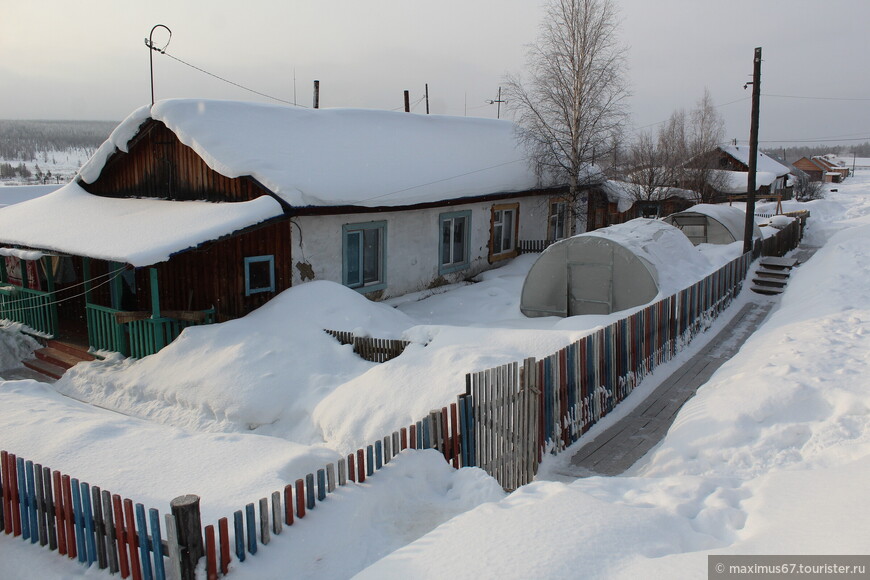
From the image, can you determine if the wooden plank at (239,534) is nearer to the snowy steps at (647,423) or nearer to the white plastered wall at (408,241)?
the snowy steps at (647,423)

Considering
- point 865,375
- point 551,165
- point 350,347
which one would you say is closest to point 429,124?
point 551,165

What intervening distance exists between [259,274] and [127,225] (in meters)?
2.89

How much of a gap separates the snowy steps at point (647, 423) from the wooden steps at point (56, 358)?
10.5 metres

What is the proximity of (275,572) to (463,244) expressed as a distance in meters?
14.6

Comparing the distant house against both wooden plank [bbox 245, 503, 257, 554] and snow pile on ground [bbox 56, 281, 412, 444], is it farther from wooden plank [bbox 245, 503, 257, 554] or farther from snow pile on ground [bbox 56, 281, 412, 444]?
wooden plank [bbox 245, 503, 257, 554]

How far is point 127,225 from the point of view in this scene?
13523mm

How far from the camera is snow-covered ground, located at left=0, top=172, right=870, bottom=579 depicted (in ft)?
15.0

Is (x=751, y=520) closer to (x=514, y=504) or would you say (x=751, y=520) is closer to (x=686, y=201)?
(x=514, y=504)

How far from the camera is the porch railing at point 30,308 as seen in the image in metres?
14.6

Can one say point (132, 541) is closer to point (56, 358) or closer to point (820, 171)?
point (56, 358)

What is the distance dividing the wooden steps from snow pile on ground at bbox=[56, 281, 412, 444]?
0.78 meters

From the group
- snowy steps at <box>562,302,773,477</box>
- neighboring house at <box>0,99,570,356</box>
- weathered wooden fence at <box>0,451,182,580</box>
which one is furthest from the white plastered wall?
weathered wooden fence at <box>0,451,182,580</box>

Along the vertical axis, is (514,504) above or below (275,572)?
above

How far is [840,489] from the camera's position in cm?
507
